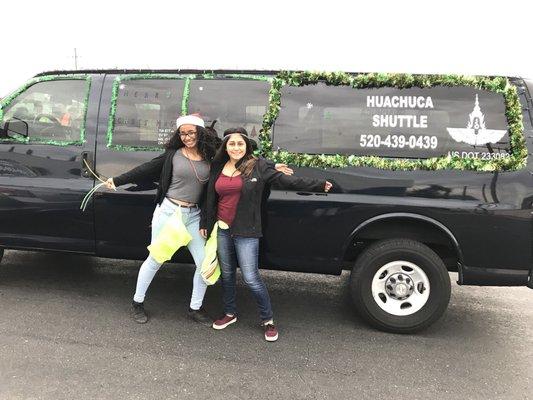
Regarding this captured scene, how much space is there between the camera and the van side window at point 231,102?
387cm

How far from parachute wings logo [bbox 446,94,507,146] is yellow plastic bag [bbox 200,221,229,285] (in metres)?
1.98

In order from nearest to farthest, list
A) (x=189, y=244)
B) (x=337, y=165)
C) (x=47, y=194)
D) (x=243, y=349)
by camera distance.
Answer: (x=243, y=349) → (x=337, y=165) → (x=189, y=244) → (x=47, y=194)

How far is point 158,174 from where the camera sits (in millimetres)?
3885

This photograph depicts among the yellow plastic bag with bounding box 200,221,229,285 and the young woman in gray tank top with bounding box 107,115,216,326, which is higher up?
the young woman in gray tank top with bounding box 107,115,216,326

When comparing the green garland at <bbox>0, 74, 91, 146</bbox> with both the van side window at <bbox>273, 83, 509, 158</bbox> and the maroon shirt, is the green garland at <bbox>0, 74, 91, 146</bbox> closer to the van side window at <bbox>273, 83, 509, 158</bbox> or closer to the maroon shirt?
the maroon shirt

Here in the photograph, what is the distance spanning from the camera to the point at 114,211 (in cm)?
407

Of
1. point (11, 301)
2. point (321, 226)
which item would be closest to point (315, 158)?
point (321, 226)

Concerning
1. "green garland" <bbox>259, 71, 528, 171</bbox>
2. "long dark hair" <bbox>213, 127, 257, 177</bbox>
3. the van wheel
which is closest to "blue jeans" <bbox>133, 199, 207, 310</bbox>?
"long dark hair" <bbox>213, 127, 257, 177</bbox>

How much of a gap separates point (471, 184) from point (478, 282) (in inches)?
30.7

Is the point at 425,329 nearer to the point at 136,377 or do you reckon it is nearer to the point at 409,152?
the point at 409,152

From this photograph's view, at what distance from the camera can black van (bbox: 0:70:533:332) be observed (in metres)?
3.56

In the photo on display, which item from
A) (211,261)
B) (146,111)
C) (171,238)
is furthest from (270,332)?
(146,111)

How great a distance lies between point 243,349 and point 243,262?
65cm

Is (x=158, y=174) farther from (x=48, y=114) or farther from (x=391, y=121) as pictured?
(x=391, y=121)
